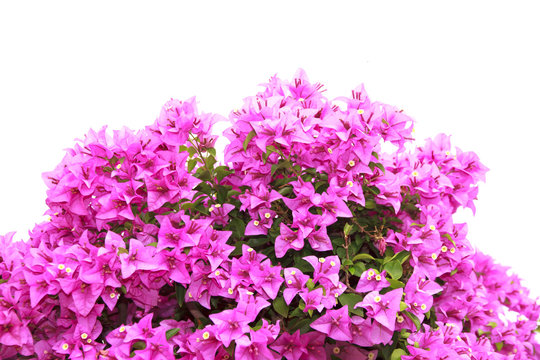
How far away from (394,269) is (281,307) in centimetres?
31

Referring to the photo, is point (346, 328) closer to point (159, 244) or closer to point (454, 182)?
point (159, 244)

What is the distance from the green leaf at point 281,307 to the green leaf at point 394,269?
0.92 feet

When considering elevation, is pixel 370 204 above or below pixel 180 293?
above

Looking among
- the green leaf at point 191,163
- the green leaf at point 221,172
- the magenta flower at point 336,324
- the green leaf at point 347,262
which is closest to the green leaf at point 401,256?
the green leaf at point 347,262

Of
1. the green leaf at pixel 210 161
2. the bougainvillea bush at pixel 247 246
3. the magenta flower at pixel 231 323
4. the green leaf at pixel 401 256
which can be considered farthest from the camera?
the green leaf at pixel 210 161

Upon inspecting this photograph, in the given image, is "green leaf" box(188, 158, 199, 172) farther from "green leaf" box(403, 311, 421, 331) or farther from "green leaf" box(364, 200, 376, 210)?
"green leaf" box(403, 311, 421, 331)

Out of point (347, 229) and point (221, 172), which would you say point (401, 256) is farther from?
point (221, 172)

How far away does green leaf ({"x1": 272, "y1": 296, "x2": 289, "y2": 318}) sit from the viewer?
1418mm

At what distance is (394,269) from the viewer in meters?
1.47

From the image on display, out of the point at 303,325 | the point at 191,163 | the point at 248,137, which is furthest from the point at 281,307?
the point at 191,163

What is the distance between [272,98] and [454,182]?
72 centimetres

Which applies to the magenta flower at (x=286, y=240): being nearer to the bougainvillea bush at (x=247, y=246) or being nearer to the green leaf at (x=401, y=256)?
the bougainvillea bush at (x=247, y=246)

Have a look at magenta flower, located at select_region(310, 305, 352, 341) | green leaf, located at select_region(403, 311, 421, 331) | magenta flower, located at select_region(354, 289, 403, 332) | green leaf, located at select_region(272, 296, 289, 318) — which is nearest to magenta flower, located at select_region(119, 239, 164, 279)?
green leaf, located at select_region(272, 296, 289, 318)

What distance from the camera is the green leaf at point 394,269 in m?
1.45
